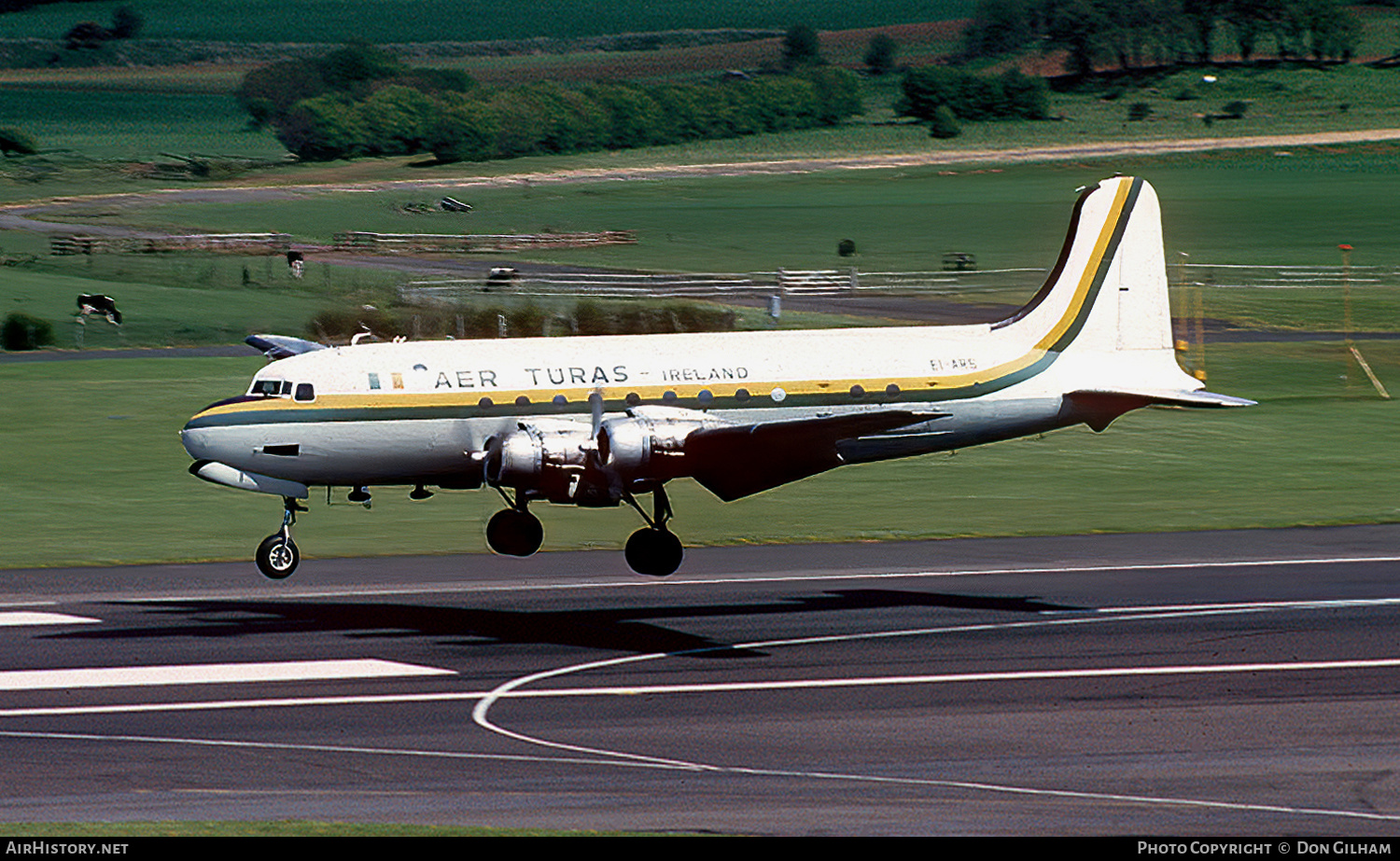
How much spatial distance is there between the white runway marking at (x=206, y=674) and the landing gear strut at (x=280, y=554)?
17.1 feet

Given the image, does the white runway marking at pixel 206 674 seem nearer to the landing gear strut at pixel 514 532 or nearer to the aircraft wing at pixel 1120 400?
the landing gear strut at pixel 514 532

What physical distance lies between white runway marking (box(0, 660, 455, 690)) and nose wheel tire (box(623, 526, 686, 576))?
7085 millimetres

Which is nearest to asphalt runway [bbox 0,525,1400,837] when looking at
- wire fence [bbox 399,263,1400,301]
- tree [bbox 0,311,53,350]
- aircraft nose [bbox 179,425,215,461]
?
aircraft nose [bbox 179,425,215,461]

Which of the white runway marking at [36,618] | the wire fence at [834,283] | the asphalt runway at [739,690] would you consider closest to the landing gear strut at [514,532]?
the asphalt runway at [739,690]

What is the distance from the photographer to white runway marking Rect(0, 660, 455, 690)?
24.0m

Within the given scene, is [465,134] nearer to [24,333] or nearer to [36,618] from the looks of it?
[24,333]

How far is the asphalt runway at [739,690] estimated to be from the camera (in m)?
18.2

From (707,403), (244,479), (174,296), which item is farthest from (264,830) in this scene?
(174,296)

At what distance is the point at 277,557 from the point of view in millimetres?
30141

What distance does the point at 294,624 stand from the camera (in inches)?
1086

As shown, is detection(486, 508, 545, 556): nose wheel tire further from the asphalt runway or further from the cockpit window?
the cockpit window

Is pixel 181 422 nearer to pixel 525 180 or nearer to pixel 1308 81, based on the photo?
pixel 525 180

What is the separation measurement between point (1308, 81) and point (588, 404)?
178 m
